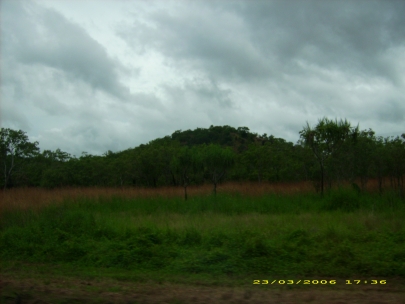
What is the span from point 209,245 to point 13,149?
58.5ft

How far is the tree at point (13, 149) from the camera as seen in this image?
21.8 m

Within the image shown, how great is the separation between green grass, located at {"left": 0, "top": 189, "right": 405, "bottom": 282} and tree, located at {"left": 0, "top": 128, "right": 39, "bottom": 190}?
914cm

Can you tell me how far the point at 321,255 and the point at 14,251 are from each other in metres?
8.34

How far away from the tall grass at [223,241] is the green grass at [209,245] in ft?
0.08

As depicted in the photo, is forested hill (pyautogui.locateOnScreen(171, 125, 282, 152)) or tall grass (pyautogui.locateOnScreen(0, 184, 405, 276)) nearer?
tall grass (pyautogui.locateOnScreen(0, 184, 405, 276))

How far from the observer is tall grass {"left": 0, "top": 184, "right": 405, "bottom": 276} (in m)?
8.02

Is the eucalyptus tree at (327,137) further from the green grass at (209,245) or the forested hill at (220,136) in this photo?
the forested hill at (220,136)

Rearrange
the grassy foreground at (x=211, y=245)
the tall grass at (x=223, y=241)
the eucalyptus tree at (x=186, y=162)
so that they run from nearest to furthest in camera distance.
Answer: the grassy foreground at (x=211, y=245) → the tall grass at (x=223, y=241) → the eucalyptus tree at (x=186, y=162)

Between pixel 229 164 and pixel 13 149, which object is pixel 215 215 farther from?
pixel 13 149

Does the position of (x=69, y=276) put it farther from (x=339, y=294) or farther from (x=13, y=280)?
(x=339, y=294)

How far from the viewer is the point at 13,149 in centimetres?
2241

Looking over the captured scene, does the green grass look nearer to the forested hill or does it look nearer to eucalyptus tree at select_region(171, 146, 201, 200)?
eucalyptus tree at select_region(171, 146, 201, 200)

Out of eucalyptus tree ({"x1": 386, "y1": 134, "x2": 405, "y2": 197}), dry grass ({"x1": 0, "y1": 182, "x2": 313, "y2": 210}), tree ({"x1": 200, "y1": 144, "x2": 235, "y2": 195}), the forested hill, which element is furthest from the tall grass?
the forested hill
